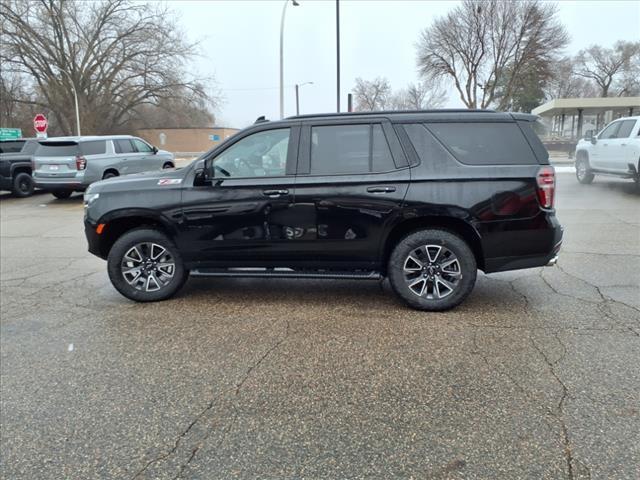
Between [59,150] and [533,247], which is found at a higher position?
[59,150]

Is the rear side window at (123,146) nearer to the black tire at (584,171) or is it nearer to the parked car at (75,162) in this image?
the parked car at (75,162)

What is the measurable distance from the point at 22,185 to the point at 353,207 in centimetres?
1505

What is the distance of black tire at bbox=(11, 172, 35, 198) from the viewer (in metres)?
15.4

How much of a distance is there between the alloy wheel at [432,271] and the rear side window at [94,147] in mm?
12217

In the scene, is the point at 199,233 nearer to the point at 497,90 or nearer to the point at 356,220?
→ the point at 356,220

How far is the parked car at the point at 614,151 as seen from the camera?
11.6m

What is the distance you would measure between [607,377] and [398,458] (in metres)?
1.74

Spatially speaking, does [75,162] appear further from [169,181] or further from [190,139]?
[190,139]

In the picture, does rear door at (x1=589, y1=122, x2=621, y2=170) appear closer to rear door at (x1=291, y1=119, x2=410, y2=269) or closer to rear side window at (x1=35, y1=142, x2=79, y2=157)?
rear door at (x1=291, y1=119, x2=410, y2=269)

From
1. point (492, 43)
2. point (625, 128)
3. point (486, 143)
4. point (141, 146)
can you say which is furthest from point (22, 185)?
point (492, 43)

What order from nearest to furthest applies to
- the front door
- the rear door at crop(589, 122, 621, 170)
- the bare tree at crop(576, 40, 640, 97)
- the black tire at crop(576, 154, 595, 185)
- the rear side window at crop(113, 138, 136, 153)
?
the front door, the rear door at crop(589, 122, 621, 170), the black tire at crop(576, 154, 595, 185), the rear side window at crop(113, 138, 136, 153), the bare tree at crop(576, 40, 640, 97)

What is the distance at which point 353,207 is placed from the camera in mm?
4586

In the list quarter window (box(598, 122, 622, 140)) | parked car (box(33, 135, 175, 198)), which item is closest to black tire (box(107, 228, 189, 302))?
parked car (box(33, 135, 175, 198))

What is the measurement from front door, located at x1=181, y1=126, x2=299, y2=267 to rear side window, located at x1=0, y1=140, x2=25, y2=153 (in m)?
14.4
